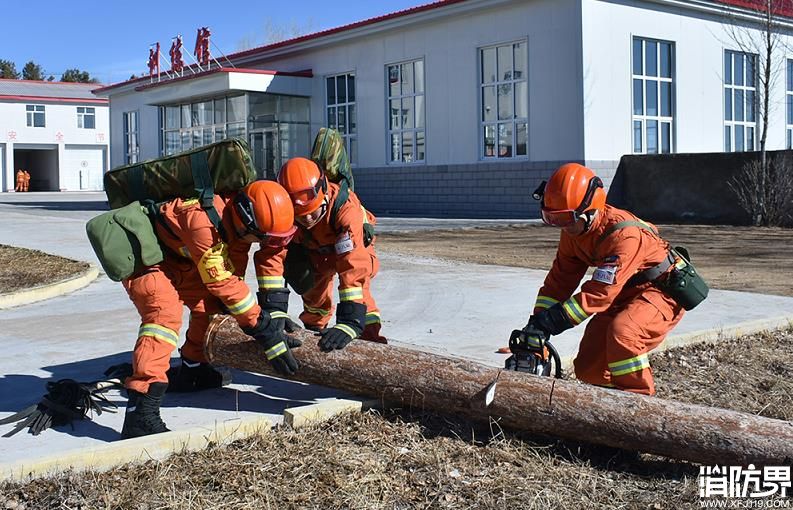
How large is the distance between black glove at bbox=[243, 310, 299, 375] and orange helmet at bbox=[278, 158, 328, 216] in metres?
0.67

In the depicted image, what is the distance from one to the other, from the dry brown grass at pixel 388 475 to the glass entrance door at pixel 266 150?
24.8m

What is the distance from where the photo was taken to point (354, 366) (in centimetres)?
482

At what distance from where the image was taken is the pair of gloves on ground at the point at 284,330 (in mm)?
4699

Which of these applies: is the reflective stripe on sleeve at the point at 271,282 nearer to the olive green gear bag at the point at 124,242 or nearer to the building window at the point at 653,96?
the olive green gear bag at the point at 124,242

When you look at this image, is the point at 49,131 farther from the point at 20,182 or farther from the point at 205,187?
the point at 205,187

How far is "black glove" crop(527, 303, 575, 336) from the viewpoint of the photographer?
4.64m

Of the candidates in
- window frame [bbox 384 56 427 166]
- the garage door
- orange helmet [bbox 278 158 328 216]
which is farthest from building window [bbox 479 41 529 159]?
Answer: the garage door

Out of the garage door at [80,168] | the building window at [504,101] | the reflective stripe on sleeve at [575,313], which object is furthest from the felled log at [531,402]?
the garage door at [80,168]

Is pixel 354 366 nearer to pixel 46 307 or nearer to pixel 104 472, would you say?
pixel 104 472

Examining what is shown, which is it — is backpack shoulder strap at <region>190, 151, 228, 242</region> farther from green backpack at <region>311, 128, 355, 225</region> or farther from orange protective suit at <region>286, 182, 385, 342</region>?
green backpack at <region>311, 128, 355, 225</region>

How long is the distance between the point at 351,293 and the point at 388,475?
132cm

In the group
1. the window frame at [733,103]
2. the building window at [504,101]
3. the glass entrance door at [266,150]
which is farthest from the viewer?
the glass entrance door at [266,150]

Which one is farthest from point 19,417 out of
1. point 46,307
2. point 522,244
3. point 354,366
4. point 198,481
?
point 522,244

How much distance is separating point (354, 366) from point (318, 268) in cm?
118
